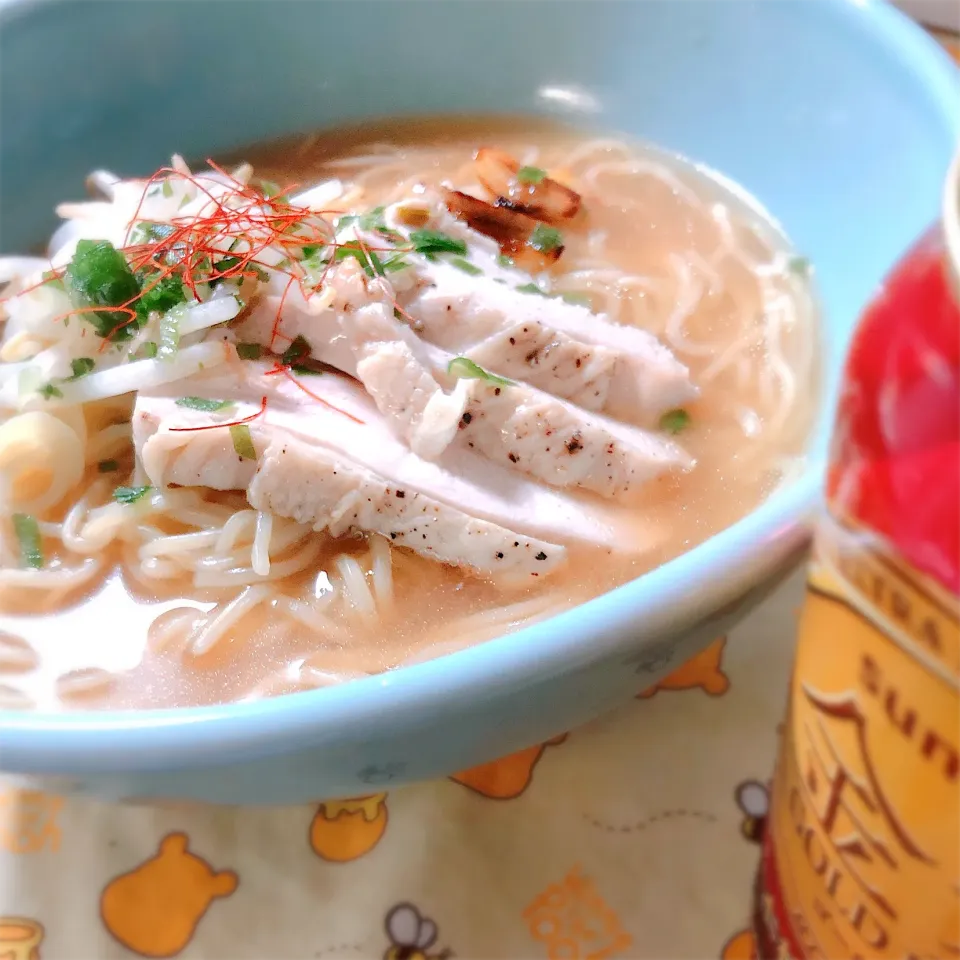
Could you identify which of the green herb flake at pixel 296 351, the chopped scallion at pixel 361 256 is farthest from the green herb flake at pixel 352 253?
the green herb flake at pixel 296 351

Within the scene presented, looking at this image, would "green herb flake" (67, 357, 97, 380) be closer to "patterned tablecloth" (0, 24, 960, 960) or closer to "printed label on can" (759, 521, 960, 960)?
"patterned tablecloth" (0, 24, 960, 960)

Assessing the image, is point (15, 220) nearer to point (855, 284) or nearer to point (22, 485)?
point (22, 485)

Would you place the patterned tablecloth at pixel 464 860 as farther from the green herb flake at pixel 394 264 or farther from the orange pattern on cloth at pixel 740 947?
the green herb flake at pixel 394 264

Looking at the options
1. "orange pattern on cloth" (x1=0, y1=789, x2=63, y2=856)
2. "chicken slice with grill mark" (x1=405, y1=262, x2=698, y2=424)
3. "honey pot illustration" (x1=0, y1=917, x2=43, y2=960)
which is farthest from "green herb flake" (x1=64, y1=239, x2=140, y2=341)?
"honey pot illustration" (x1=0, y1=917, x2=43, y2=960)

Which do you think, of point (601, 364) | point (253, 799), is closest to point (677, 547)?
point (601, 364)

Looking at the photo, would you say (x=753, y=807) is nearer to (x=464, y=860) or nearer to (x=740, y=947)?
(x=740, y=947)

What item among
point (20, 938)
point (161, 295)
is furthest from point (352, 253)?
point (20, 938)
